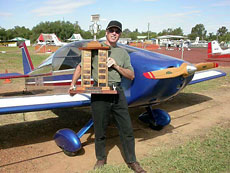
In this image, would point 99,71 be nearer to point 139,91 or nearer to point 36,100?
→ point 139,91

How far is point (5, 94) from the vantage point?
7273mm

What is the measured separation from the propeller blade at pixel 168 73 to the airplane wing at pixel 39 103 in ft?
4.10

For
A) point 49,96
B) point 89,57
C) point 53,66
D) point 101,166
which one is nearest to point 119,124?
point 101,166

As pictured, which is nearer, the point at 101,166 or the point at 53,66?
the point at 101,166

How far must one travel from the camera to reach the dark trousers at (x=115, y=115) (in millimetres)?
2838

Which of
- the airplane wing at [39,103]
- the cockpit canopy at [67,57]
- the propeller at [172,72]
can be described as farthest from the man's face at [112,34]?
the cockpit canopy at [67,57]

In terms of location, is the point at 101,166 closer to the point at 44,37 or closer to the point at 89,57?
the point at 89,57

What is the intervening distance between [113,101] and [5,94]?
5.56 meters

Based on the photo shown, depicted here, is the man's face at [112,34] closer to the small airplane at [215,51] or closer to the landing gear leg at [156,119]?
the landing gear leg at [156,119]

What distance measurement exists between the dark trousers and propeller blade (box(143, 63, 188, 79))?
1.89 feet

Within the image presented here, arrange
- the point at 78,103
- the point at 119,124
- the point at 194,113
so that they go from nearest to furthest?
the point at 119,124, the point at 78,103, the point at 194,113

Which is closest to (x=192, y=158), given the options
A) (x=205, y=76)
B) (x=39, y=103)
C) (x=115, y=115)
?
(x=115, y=115)

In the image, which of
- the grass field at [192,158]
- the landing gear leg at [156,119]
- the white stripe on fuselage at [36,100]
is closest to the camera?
the grass field at [192,158]

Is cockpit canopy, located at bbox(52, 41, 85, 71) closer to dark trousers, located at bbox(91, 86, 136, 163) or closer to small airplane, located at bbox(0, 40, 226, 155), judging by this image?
small airplane, located at bbox(0, 40, 226, 155)
